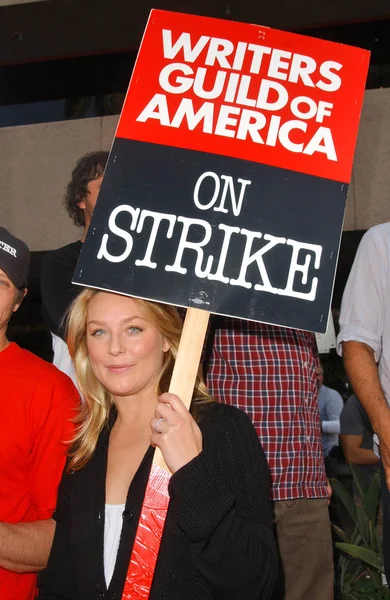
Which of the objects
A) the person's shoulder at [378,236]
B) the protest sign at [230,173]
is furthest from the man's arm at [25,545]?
the person's shoulder at [378,236]

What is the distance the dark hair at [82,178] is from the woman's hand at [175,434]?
1.56 metres

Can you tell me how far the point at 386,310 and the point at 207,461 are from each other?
95 centimetres

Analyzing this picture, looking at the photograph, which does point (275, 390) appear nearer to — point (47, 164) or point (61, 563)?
point (61, 563)

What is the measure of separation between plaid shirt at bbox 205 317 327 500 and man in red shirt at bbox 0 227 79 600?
25.8 inches

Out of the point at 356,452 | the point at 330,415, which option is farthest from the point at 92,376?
the point at 330,415

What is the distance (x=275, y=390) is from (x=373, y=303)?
1.62 ft

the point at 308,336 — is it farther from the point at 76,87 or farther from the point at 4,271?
the point at 76,87

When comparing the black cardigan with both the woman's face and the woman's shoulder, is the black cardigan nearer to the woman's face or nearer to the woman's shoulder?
the woman's shoulder


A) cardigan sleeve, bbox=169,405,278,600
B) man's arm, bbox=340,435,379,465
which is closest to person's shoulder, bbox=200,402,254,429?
cardigan sleeve, bbox=169,405,278,600

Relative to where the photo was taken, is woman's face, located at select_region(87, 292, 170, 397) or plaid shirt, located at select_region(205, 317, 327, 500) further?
plaid shirt, located at select_region(205, 317, 327, 500)

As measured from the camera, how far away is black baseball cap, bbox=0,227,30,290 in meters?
2.41

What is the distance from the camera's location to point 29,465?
2197 millimetres

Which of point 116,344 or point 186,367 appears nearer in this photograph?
point 186,367

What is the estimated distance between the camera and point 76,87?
6895mm
